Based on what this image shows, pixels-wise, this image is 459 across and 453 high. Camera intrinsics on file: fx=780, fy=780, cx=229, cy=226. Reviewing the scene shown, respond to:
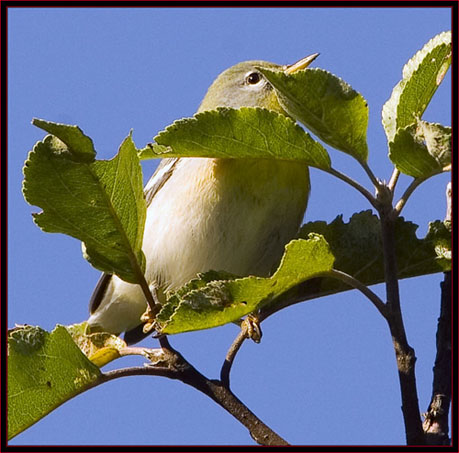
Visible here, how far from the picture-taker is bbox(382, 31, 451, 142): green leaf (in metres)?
1.83

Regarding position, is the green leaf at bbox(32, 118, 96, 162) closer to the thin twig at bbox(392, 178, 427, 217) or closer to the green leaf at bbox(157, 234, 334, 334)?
the green leaf at bbox(157, 234, 334, 334)


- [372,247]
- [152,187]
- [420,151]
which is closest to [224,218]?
[152,187]

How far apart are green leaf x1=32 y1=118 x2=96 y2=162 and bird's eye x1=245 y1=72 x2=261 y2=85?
268 cm

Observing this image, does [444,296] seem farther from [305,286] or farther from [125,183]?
[125,183]

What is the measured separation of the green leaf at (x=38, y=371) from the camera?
200 centimetres

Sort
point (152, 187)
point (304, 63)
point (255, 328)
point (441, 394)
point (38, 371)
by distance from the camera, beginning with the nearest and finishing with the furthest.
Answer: point (441, 394)
point (38, 371)
point (255, 328)
point (152, 187)
point (304, 63)

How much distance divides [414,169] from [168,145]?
601 mm

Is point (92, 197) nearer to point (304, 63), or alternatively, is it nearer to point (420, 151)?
point (420, 151)

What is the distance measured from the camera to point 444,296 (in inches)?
74.2

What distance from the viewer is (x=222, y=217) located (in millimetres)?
3525

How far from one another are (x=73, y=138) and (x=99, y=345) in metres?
0.72

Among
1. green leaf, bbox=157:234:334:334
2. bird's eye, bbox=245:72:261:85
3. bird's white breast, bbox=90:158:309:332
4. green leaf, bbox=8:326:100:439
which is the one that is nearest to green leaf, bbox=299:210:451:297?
green leaf, bbox=157:234:334:334

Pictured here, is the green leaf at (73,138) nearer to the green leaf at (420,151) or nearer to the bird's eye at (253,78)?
the green leaf at (420,151)

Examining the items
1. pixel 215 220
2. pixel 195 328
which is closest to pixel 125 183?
pixel 195 328
